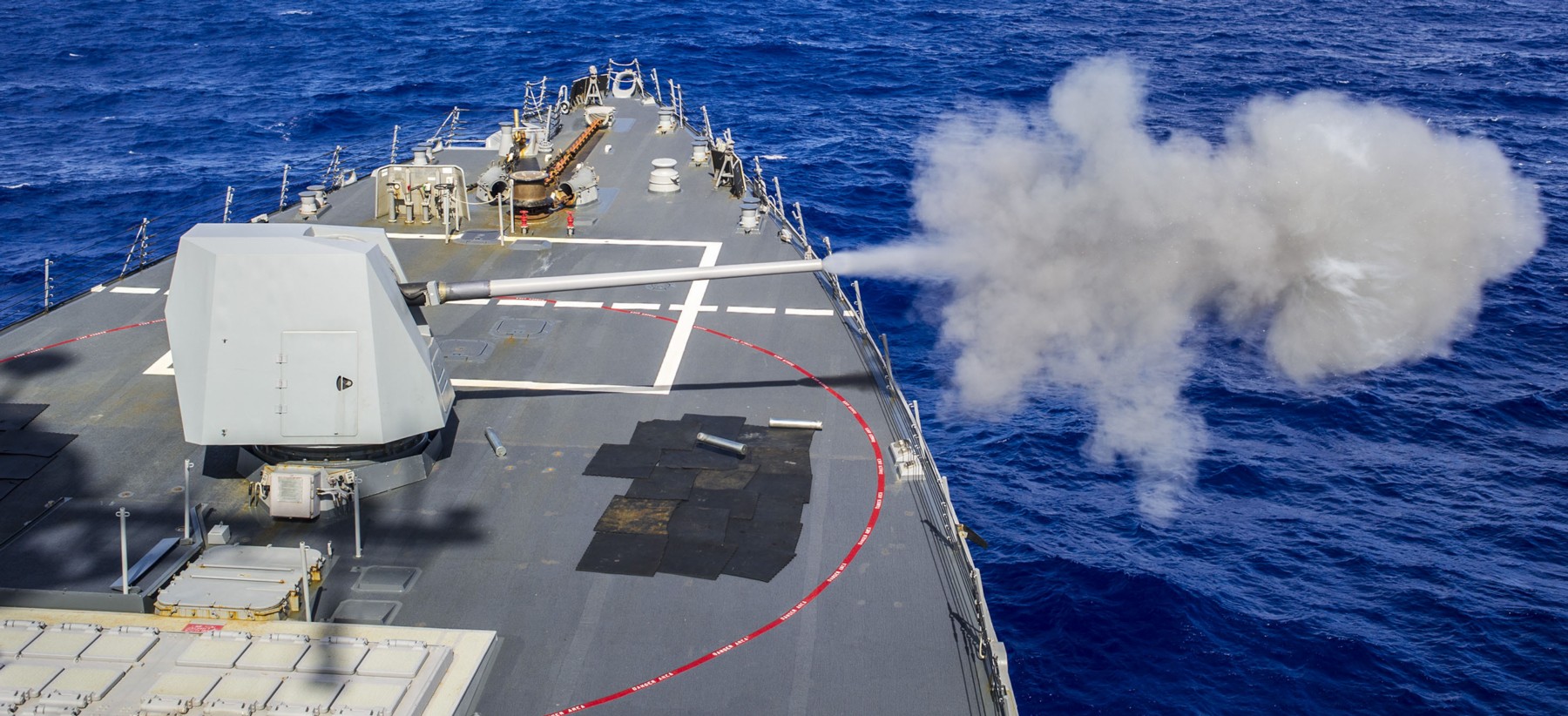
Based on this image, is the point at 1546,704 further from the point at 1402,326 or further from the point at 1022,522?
the point at 1402,326

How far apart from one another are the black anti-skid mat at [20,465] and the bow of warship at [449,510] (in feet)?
0.27

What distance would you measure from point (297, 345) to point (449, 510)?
2688 millimetres

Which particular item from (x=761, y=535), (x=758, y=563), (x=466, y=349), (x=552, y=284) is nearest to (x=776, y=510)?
(x=761, y=535)

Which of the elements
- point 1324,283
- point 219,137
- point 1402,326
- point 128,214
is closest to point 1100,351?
point 1324,283

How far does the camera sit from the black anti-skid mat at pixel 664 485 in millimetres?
14656

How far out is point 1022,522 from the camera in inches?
838

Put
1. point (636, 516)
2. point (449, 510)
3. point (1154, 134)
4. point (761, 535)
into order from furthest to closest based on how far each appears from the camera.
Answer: point (1154, 134) < point (449, 510) < point (636, 516) < point (761, 535)

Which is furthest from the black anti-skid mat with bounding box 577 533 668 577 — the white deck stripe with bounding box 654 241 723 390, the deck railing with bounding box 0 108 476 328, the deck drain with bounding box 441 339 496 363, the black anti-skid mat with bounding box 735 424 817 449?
the deck railing with bounding box 0 108 476 328

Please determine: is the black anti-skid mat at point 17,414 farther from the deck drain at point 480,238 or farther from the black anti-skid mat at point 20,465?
the deck drain at point 480,238

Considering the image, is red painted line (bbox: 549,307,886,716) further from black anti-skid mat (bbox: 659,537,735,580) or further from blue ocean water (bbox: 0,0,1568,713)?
blue ocean water (bbox: 0,0,1568,713)

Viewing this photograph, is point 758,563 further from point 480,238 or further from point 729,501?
point 480,238

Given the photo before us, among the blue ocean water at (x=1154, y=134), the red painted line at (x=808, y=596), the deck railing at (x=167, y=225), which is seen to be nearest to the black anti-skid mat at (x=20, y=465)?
the red painted line at (x=808, y=596)

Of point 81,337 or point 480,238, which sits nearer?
point 81,337

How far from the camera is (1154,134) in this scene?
44.6 metres
